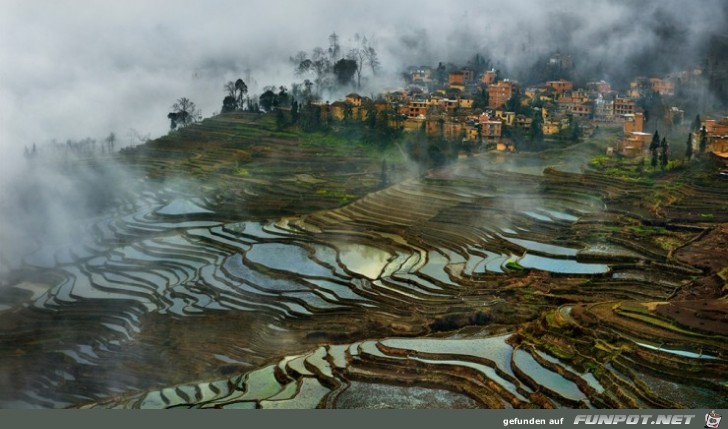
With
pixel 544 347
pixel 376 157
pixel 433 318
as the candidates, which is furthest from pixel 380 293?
pixel 376 157

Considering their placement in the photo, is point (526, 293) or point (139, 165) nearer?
point (526, 293)

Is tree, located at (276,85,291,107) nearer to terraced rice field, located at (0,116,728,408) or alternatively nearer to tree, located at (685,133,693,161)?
A: terraced rice field, located at (0,116,728,408)

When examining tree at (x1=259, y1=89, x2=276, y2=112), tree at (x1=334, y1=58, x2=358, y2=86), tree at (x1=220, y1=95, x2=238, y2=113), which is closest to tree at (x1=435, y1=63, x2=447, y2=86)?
tree at (x1=334, y1=58, x2=358, y2=86)

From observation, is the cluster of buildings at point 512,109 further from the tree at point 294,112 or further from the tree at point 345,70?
the tree at point 345,70

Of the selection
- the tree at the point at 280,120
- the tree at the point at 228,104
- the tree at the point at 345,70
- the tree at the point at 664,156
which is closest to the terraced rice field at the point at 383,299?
the tree at the point at 664,156

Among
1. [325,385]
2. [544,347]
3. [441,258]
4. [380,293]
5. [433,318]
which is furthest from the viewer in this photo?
[441,258]

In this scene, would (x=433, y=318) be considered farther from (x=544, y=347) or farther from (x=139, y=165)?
(x=139, y=165)

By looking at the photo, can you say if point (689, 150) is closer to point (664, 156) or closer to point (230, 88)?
point (664, 156)
